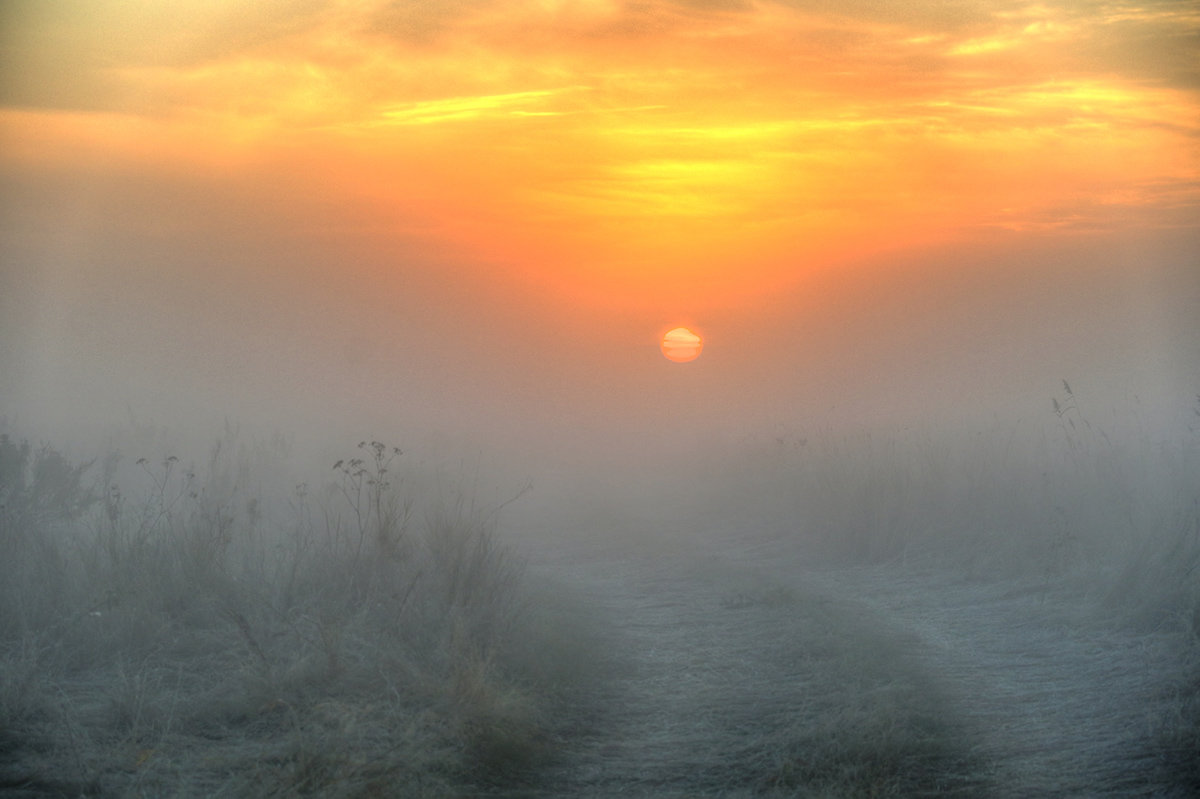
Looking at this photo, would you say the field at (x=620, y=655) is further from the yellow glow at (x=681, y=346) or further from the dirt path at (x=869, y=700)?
the yellow glow at (x=681, y=346)

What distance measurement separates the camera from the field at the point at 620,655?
5.56 meters

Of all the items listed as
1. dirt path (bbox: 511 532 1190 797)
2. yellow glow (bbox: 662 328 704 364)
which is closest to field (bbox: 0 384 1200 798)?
dirt path (bbox: 511 532 1190 797)

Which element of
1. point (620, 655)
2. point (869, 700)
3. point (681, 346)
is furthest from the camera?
point (681, 346)

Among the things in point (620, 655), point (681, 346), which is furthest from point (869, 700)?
point (681, 346)

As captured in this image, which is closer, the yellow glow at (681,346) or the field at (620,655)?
the field at (620,655)

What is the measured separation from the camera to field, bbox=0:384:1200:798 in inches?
219

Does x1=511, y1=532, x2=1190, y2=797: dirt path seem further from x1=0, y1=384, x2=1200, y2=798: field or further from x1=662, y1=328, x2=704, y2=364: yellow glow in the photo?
x1=662, y1=328, x2=704, y2=364: yellow glow

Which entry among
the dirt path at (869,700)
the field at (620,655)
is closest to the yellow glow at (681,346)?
the field at (620,655)

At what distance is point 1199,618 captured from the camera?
755 cm

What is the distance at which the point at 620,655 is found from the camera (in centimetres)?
824

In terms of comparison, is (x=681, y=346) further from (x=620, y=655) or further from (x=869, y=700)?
(x=869, y=700)

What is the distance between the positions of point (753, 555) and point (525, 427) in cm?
2869

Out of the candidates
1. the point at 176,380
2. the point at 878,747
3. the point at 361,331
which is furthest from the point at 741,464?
the point at 361,331

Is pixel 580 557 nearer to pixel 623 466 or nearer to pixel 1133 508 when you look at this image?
pixel 1133 508
